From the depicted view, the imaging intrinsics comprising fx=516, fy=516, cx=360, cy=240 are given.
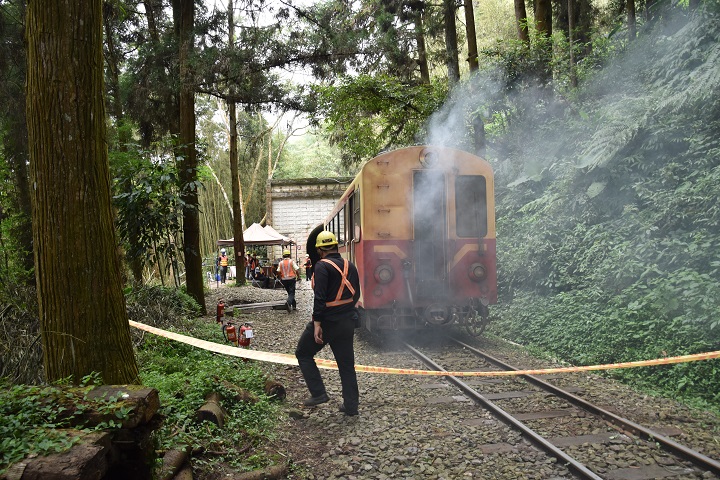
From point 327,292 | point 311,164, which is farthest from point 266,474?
point 311,164

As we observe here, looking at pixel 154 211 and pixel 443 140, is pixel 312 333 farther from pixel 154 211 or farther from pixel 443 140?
pixel 443 140

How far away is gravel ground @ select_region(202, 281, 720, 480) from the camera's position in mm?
4066

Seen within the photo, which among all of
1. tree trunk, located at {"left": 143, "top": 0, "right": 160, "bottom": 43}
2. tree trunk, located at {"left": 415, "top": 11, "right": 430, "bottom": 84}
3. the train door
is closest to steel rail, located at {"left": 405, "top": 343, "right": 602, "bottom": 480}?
the train door

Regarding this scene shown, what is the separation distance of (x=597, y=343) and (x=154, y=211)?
794 centimetres

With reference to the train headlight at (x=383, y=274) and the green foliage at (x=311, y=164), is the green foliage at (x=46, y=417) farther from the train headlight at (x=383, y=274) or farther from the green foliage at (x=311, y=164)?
the green foliage at (x=311, y=164)

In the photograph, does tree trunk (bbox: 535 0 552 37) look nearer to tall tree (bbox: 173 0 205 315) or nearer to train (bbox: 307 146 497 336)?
train (bbox: 307 146 497 336)

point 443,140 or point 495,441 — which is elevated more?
point 443,140

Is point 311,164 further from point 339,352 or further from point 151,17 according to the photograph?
point 339,352


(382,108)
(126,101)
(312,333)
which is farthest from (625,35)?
(126,101)

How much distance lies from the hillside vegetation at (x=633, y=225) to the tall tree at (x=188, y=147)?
6530 millimetres

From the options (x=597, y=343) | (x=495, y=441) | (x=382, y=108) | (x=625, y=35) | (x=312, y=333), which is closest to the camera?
(x=495, y=441)

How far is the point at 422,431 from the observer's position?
4.86 m

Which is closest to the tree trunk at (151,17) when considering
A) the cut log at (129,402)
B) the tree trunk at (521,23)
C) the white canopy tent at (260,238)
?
the tree trunk at (521,23)

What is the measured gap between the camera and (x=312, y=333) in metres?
5.36
